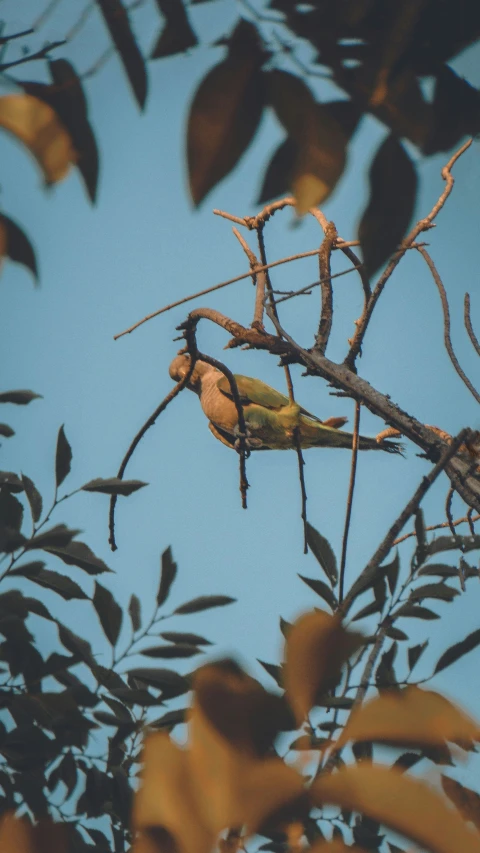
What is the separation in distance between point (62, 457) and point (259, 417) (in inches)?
88.3

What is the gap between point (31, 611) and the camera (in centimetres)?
163

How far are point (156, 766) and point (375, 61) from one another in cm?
57

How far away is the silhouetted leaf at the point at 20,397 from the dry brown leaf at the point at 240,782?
140 centimetres

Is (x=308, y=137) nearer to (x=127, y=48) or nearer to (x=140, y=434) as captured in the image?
(x=127, y=48)

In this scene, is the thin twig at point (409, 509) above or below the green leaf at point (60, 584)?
above

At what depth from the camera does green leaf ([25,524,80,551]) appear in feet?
5.12

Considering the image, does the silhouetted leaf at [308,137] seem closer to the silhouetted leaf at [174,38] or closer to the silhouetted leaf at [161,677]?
the silhouetted leaf at [174,38]

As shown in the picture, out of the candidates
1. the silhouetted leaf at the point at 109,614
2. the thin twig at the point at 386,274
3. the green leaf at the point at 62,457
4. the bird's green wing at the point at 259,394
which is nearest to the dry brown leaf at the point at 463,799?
the silhouetted leaf at the point at 109,614

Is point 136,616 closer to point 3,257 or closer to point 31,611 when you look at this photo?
point 31,611

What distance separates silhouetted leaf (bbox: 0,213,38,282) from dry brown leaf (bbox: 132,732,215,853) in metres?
0.44

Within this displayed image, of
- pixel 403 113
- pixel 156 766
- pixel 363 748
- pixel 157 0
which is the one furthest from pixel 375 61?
pixel 363 748

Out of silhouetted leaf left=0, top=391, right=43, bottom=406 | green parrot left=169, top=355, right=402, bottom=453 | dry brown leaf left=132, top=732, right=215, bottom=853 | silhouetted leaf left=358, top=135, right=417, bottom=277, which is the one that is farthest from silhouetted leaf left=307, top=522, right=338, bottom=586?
green parrot left=169, top=355, right=402, bottom=453

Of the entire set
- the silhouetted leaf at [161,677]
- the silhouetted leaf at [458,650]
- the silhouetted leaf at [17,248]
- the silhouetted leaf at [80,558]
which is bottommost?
the silhouetted leaf at [161,677]

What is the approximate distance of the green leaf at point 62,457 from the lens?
71.4 inches
